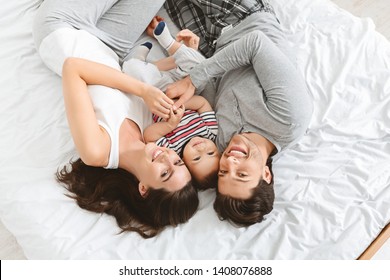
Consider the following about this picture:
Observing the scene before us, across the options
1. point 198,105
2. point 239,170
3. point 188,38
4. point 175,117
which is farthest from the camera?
point 188,38

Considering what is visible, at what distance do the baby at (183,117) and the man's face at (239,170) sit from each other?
65 millimetres

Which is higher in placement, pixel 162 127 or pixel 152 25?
pixel 152 25

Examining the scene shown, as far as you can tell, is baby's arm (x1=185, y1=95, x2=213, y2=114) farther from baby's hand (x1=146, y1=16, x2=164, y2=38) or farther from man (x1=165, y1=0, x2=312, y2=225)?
baby's hand (x1=146, y1=16, x2=164, y2=38)

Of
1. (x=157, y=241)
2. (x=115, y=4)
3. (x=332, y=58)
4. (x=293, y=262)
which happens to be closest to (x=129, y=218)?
(x=157, y=241)

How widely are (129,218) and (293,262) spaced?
53 centimetres

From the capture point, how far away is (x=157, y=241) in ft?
4.31

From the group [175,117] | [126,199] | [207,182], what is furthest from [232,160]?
[126,199]

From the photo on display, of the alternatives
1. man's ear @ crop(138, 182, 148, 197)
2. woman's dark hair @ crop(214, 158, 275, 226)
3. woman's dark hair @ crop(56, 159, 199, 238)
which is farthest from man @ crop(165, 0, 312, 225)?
man's ear @ crop(138, 182, 148, 197)

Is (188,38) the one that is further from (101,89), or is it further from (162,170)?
(162,170)

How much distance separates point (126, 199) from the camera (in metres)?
1.37

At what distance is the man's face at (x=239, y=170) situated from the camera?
50.1 inches

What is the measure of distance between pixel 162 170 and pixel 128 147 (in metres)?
0.15

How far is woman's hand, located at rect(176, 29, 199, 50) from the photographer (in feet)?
5.10

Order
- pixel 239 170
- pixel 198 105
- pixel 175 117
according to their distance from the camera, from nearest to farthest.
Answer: pixel 239 170, pixel 175 117, pixel 198 105
